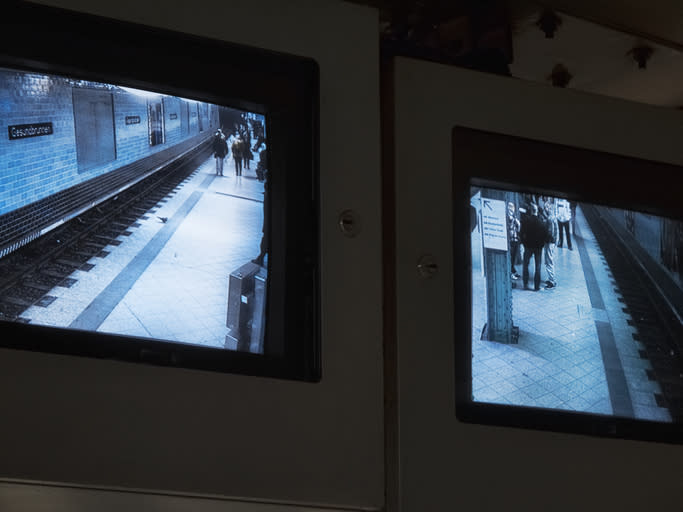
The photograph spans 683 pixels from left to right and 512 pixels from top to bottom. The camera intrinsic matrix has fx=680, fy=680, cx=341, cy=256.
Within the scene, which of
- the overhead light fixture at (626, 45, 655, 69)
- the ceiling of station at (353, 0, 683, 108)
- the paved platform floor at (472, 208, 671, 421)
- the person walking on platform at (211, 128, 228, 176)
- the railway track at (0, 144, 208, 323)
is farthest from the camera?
the overhead light fixture at (626, 45, 655, 69)

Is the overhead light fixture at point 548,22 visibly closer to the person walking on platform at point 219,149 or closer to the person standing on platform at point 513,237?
the person standing on platform at point 513,237

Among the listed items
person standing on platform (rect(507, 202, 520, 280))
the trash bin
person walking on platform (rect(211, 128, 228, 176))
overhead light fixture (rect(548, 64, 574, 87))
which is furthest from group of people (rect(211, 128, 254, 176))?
overhead light fixture (rect(548, 64, 574, 87))

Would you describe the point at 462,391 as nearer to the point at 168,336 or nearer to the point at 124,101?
the point at 168,336

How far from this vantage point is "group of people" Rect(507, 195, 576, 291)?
35.4 inches

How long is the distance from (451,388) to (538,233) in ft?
0.81

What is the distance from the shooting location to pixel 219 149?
767 millimetres

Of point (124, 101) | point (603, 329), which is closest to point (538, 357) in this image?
point (603, 329)

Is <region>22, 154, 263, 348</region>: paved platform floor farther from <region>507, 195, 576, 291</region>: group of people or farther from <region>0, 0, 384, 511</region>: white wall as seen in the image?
<region>507, 195, 576, 291</region>: group of people

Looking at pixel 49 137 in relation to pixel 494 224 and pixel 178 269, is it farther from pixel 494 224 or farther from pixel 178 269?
pixel 494 224

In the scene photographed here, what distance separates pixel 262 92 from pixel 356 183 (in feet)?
0.51

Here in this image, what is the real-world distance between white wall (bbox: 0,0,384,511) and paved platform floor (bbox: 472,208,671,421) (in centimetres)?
16

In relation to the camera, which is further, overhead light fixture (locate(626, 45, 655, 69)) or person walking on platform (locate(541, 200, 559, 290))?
overhead light fixture (locate(626, 45, 655, 69))

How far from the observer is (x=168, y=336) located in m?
0.71

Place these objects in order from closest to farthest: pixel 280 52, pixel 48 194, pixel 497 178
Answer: pixel 48 194 → pixel 280 52 → pixel 497 178
